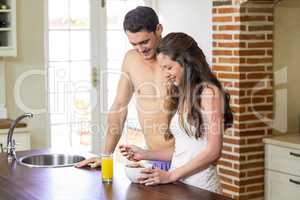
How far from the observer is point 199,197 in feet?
7.97

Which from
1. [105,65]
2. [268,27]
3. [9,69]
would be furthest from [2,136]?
[268,27]

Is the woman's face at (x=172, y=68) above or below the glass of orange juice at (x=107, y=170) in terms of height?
above

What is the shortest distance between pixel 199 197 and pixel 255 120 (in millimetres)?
2404

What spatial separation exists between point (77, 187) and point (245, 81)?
7.64ft

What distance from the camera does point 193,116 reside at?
106 inches

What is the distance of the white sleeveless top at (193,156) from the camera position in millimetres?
2713

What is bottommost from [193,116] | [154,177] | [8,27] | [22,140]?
[22,140]

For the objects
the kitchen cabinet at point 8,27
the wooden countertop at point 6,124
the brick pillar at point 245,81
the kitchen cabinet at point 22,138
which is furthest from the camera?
the kitchen cabinet at point 8,27

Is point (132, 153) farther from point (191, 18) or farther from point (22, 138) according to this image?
point (191, 18)

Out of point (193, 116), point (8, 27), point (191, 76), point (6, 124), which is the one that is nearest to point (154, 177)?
point (193, 116)

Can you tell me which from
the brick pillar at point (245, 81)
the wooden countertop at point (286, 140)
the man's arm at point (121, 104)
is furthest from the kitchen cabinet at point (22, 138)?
the wooden countertop at point (286, 140)

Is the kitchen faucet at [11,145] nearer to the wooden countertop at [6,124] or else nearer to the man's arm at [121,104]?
the man's arm at [121,104]

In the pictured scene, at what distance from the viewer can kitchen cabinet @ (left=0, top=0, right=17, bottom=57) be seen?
506cm

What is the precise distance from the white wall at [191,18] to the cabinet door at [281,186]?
3.68 ft
